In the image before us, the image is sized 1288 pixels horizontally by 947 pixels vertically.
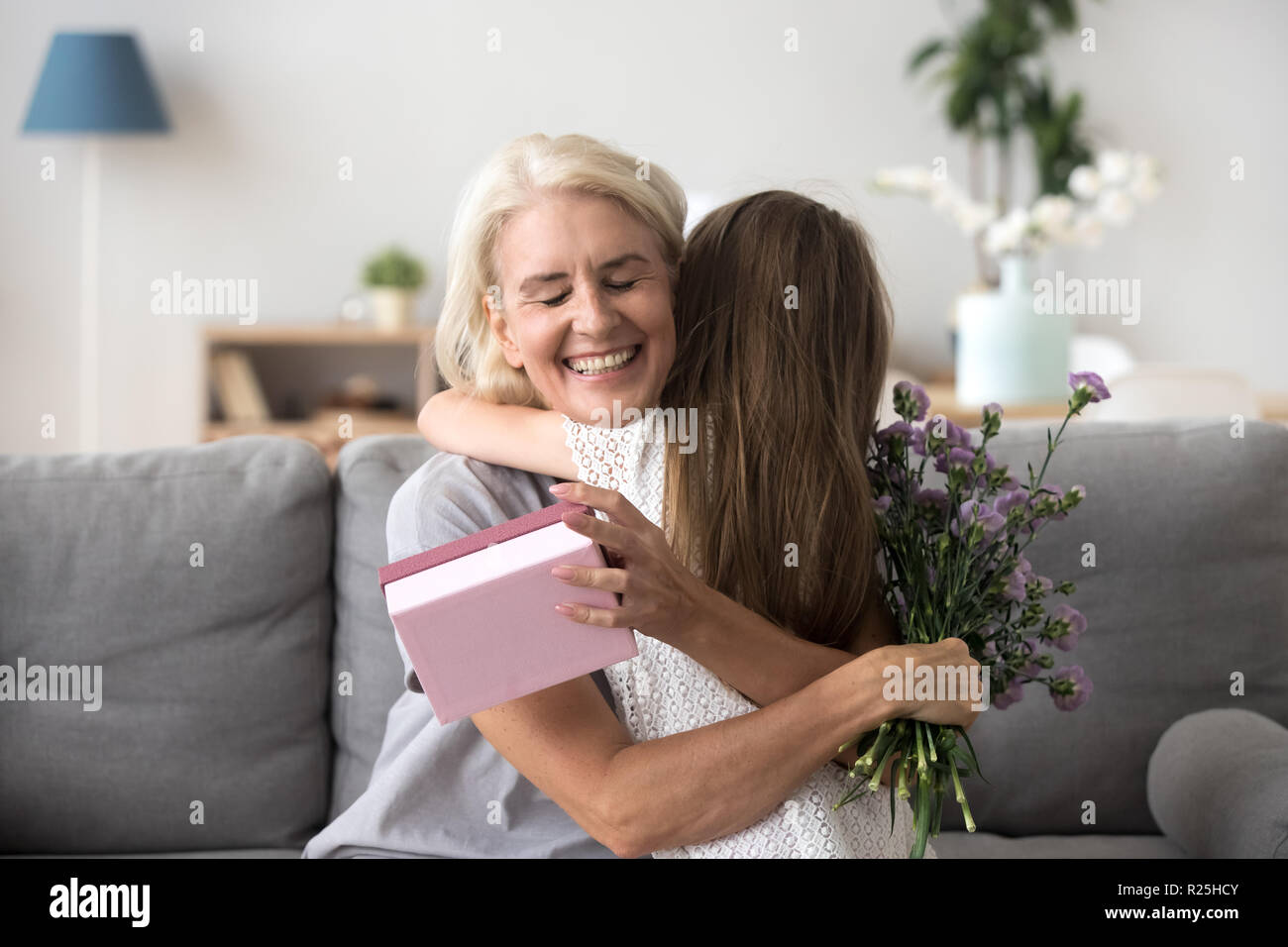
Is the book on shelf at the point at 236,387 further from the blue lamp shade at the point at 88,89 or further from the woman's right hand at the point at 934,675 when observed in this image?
the woman's right hand at the point at 934,675

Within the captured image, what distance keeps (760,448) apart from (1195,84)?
473 cm

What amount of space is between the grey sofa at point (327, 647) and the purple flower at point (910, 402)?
22.1 inches

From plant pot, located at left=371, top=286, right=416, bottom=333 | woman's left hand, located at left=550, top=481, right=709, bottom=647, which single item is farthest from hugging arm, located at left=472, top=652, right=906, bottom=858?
plant pot, located at left=371, top=286, right=416, bottom=333

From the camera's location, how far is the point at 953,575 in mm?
1114

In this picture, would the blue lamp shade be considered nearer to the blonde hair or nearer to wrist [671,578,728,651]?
the blonde hair

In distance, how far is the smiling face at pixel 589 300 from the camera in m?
1.15

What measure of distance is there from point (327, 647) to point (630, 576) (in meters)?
0.82

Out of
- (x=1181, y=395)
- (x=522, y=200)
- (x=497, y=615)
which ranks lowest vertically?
(x=497, y=615)

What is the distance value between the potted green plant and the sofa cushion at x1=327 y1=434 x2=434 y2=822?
3097 mm

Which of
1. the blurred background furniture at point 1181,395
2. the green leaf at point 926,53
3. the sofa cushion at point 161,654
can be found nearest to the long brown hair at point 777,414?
the sofa cushion at point 161,654

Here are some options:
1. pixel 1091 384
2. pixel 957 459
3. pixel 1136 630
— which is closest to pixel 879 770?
pixel 957 459

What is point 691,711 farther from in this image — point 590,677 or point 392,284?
point 392,284

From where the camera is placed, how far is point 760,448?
1.16m
